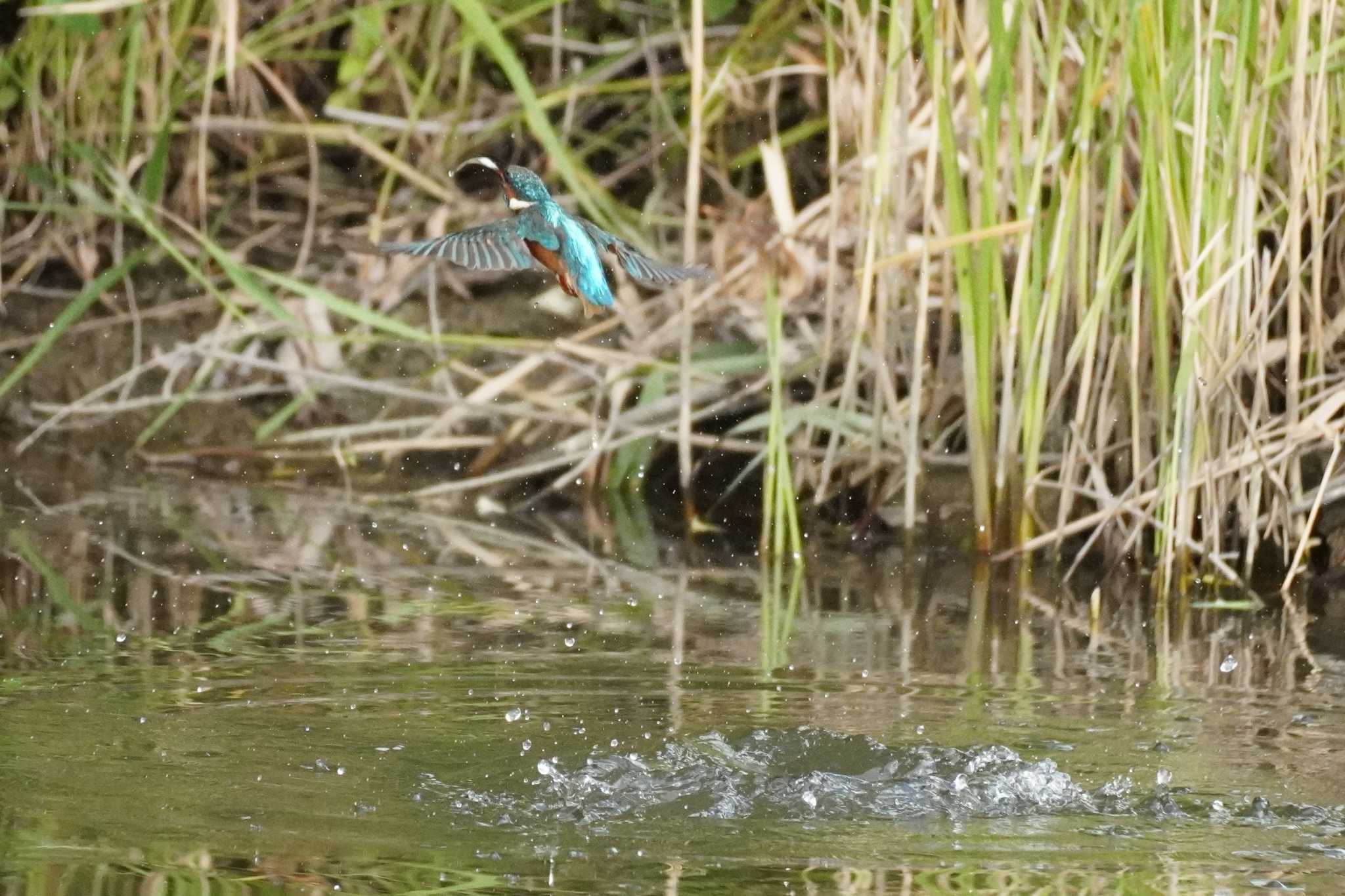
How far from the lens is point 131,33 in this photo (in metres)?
4.92

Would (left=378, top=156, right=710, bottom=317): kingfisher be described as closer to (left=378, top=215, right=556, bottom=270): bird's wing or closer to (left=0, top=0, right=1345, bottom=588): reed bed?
(left=378, top=215, right=556, bottom=270): bird's wing

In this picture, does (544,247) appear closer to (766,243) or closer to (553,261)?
(553,261)

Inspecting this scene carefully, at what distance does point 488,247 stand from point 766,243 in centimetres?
164

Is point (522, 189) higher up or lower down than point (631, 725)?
higher up

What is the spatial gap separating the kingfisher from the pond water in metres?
0.55

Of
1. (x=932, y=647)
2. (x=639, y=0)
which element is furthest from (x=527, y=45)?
(x=932, y=647)

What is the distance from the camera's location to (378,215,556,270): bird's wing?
2688mm

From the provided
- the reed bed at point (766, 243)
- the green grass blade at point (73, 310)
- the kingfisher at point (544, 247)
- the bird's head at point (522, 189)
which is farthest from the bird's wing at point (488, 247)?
the green grass blade at point (73, 310)

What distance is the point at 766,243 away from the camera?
4305 millimetres

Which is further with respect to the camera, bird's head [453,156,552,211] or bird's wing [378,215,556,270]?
bird's head [453,156,552,211]

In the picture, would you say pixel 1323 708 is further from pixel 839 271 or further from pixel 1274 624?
pixel 839 271

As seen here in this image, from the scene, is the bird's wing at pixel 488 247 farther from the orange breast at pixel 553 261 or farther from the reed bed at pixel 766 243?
the reed bed at pixel 766 243

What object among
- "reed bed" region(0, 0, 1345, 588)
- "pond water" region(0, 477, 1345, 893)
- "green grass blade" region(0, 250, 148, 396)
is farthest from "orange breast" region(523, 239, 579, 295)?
"green grass blade" region(0, 250, 148, 396)

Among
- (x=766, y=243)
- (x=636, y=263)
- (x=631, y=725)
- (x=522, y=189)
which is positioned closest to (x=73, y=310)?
(x=766, y=243)
